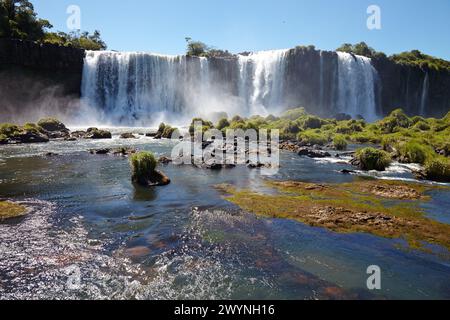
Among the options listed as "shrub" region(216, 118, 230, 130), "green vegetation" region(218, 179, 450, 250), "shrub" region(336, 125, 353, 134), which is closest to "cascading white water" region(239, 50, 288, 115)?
"shrub" region(336, 125, 353, 134)

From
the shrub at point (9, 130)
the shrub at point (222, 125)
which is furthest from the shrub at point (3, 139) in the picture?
the shrub at point (222, 125)

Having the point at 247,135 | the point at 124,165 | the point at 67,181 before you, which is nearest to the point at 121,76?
the point at 247,135

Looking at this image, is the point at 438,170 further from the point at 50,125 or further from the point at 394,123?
the point at 50,125

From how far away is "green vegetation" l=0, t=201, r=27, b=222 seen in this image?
1312cm

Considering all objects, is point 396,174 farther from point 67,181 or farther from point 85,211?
point 67,181

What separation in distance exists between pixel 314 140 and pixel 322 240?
32678 millimetres

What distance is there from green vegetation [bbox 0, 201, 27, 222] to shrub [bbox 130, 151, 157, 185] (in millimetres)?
6376

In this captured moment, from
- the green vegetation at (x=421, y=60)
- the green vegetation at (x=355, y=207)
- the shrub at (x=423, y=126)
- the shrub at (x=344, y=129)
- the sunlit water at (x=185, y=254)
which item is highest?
the green vegetation at (x=421, y=60)

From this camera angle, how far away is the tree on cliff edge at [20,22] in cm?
6738

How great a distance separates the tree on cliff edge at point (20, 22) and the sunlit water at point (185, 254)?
2561 inches

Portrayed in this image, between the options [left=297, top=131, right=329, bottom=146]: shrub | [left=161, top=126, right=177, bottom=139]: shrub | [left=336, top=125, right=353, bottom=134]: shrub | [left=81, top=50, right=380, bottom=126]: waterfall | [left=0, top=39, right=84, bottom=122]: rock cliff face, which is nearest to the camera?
[left=297, top=131, right=329, bottom=146]: shrub

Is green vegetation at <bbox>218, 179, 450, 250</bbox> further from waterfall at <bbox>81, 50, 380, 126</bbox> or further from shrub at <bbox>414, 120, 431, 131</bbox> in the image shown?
waterfall at <bbox>81, 50, 380, 126</bbox>

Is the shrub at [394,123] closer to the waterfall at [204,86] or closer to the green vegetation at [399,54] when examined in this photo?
the waterfall at [204,86]

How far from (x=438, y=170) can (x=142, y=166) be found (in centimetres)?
1822
